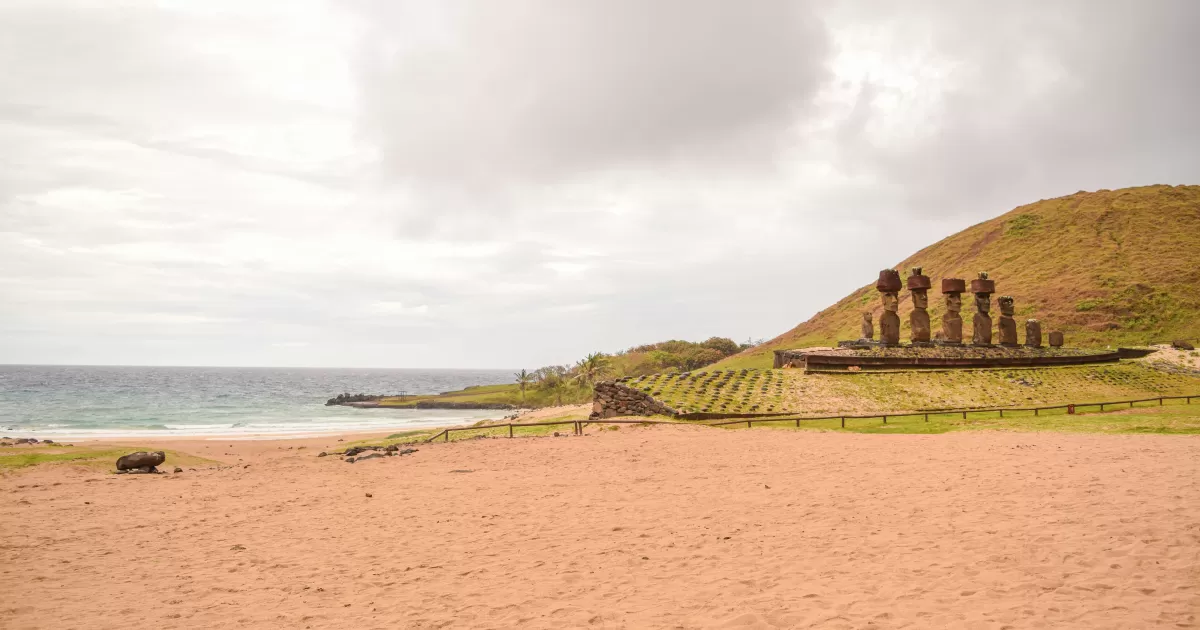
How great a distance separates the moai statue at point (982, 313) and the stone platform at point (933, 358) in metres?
1.48

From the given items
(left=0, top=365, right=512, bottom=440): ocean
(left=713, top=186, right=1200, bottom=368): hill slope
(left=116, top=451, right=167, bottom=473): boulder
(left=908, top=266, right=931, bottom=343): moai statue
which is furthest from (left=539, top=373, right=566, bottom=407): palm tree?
(left=116, top=451, right=167, bottom=473): boulder

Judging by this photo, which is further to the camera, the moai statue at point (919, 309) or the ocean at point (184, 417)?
the ocean at point (184, 417)

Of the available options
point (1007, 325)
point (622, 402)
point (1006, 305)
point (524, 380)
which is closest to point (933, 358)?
point (1007, 325)

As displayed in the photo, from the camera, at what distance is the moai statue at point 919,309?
38281mm

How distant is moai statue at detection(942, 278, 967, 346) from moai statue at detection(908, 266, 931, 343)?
1475 mm

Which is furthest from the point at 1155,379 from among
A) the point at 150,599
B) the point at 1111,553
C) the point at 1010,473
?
the point at 150,599

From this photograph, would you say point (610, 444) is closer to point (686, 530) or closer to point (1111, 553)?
point (686, 530)

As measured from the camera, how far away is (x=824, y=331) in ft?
252

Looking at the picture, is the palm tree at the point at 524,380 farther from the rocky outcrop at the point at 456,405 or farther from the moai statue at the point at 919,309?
the moai statue at the point at 919,309

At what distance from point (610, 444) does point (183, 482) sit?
12.1m

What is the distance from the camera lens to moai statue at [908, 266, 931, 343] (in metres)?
Answer: 38.3

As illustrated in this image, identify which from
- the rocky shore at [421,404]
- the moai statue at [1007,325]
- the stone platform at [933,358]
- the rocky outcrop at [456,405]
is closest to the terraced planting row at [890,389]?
the stone platform at [933,358]

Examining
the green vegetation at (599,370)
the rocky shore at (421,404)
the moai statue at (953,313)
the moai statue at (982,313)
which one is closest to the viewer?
the moai statue at (953,313)

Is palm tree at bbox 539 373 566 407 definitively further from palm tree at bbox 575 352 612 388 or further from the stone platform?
the stone platform
